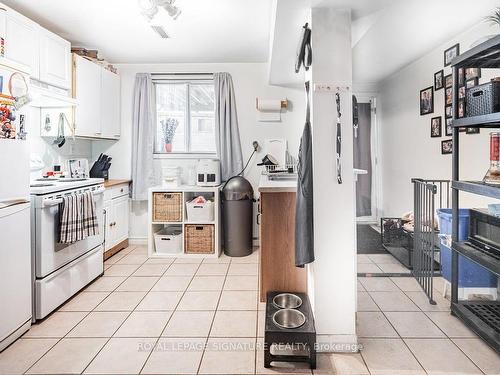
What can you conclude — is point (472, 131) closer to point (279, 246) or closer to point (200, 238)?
point (279, 246)

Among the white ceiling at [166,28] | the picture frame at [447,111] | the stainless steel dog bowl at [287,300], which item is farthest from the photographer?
the picture frame at [447,111]

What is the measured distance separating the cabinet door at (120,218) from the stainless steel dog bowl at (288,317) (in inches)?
102

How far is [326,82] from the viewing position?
1.92 metres

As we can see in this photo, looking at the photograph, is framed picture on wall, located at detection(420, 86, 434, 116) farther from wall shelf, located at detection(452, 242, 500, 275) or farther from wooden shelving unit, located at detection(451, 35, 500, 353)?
wall shelf, located at detection(452, 242, 500, 275)

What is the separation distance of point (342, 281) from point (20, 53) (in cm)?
308

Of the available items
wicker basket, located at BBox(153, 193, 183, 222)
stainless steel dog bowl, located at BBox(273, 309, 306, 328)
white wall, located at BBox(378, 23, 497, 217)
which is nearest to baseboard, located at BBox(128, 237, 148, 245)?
wicker basket, located at BBox(153, 193, 183, 222)

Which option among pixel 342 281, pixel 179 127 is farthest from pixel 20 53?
pixel 342 281

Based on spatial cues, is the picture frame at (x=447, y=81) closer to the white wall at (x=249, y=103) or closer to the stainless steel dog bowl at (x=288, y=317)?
the white wall at (x=249, y=103)

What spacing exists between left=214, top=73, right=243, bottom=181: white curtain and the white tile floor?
1.60m

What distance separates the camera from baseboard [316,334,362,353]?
1.94 metres

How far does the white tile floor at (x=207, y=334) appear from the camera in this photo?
70.8 inches

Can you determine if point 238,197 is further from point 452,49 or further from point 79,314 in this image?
point 452,49

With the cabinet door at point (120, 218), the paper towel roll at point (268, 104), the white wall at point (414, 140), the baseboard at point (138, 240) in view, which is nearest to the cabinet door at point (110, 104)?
the cabinet door at point (120, 218)

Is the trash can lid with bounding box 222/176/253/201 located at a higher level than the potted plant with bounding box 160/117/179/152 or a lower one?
lower
